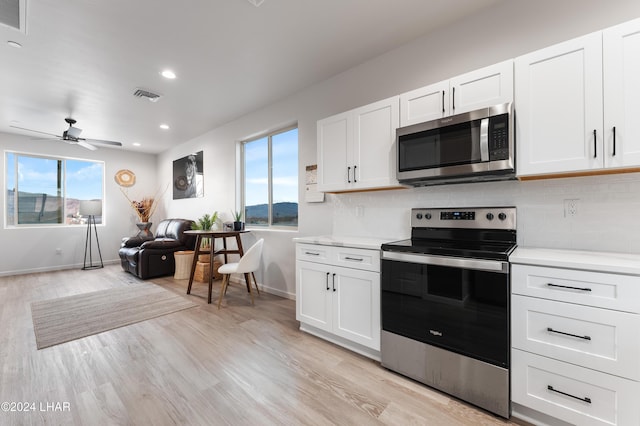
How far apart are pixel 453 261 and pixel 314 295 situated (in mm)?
1291

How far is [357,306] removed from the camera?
2.20 m

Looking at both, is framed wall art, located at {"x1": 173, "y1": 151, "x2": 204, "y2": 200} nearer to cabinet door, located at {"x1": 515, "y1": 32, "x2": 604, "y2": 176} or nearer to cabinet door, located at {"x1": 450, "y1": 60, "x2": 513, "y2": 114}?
cabinet door, located at {"x1": 450, "y1": 60, "x2": 513, "y2": 114}

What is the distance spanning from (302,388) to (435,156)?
1.85 m

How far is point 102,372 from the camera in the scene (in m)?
1.99

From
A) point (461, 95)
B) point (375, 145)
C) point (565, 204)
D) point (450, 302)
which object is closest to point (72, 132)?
point (375, 145)

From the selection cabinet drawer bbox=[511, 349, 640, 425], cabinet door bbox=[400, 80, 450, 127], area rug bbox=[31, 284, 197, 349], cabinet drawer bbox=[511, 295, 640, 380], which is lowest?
area rug bbox=[31, 284, 197, 349]

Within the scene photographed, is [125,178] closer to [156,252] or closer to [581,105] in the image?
[156,252]

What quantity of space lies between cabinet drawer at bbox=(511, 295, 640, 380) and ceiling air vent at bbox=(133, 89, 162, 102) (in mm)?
4252

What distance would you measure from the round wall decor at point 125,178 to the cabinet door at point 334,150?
5.88m

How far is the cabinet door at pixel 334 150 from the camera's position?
257 centimetres

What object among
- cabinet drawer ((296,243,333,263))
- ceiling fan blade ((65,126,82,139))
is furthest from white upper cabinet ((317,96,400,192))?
ceiling fan blade ((65,126,82,139))

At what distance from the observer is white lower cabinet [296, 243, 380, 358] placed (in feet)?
6.91

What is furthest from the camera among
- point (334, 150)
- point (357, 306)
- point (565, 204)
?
point (334, 150)

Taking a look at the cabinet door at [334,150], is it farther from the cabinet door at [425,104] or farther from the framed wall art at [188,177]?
the framed wall art at [188,177]
